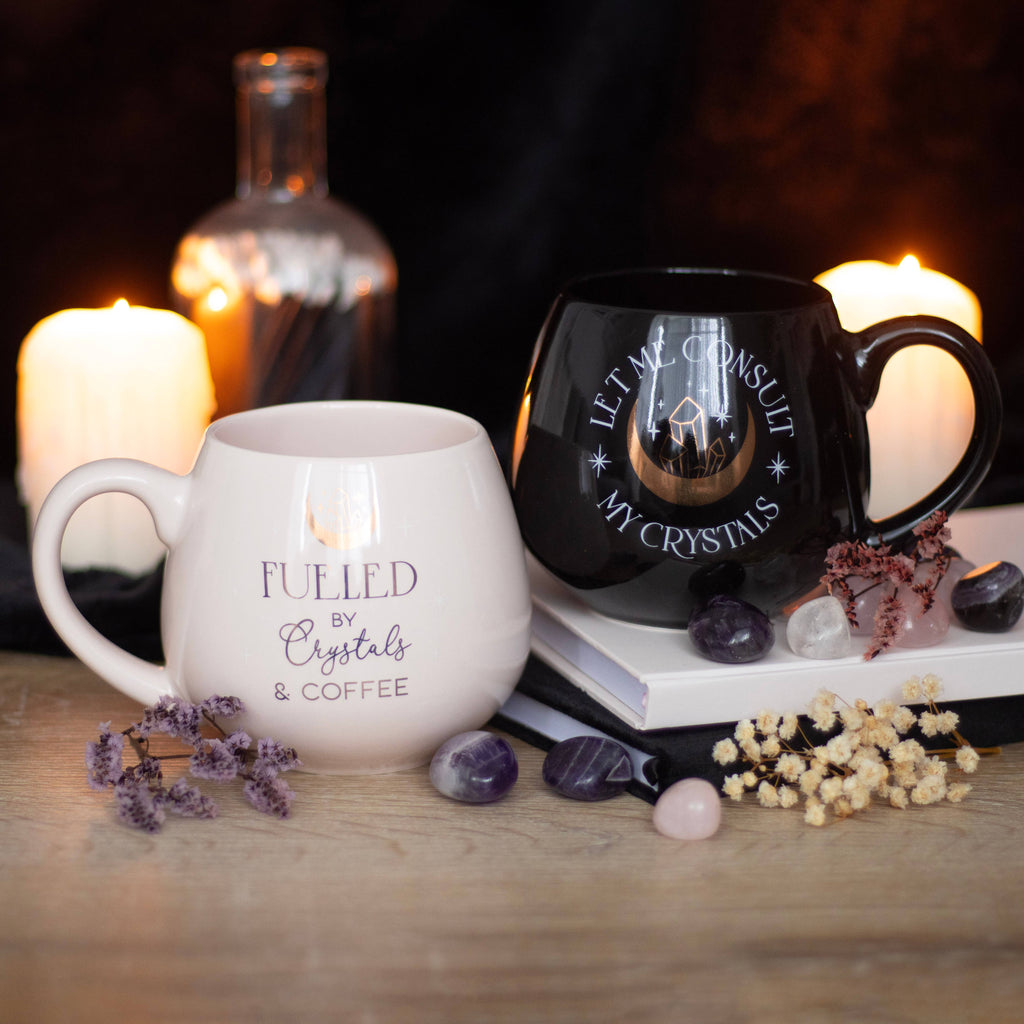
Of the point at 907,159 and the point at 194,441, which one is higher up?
the point at 907,159

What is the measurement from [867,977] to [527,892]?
140 millimetres

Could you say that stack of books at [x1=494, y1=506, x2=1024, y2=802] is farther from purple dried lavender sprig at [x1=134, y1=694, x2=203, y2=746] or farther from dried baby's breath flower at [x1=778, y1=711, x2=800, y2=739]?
purple dried lavender sprig at [x1=134, y1=694, x2=203, y2=746]

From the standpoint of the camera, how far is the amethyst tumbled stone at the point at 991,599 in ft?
2.25

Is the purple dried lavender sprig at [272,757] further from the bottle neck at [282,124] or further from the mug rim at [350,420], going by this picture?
the bottle neck at [282,124]

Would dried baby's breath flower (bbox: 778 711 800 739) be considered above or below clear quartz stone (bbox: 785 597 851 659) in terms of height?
below

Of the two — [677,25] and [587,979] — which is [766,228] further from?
[587,979]

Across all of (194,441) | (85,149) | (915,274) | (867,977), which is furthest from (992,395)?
(85,149)

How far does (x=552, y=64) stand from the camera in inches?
42.8

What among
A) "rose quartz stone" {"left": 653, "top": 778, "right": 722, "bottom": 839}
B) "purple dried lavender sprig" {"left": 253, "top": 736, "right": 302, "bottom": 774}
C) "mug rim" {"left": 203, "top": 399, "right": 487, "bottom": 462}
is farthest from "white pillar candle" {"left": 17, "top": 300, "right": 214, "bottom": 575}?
"rose quartz stone" {"left": 653, "top": 778, "right": 722, "bottom": 839}

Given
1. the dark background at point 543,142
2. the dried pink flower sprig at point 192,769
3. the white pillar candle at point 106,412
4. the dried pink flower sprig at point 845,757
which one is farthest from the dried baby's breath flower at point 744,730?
the dark background at point 543,142

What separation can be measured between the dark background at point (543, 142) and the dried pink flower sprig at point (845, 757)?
460 mm

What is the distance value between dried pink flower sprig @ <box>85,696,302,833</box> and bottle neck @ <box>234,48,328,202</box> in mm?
551

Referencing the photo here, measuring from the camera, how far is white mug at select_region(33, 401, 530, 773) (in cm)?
60

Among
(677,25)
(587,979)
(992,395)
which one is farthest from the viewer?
(677,25)
